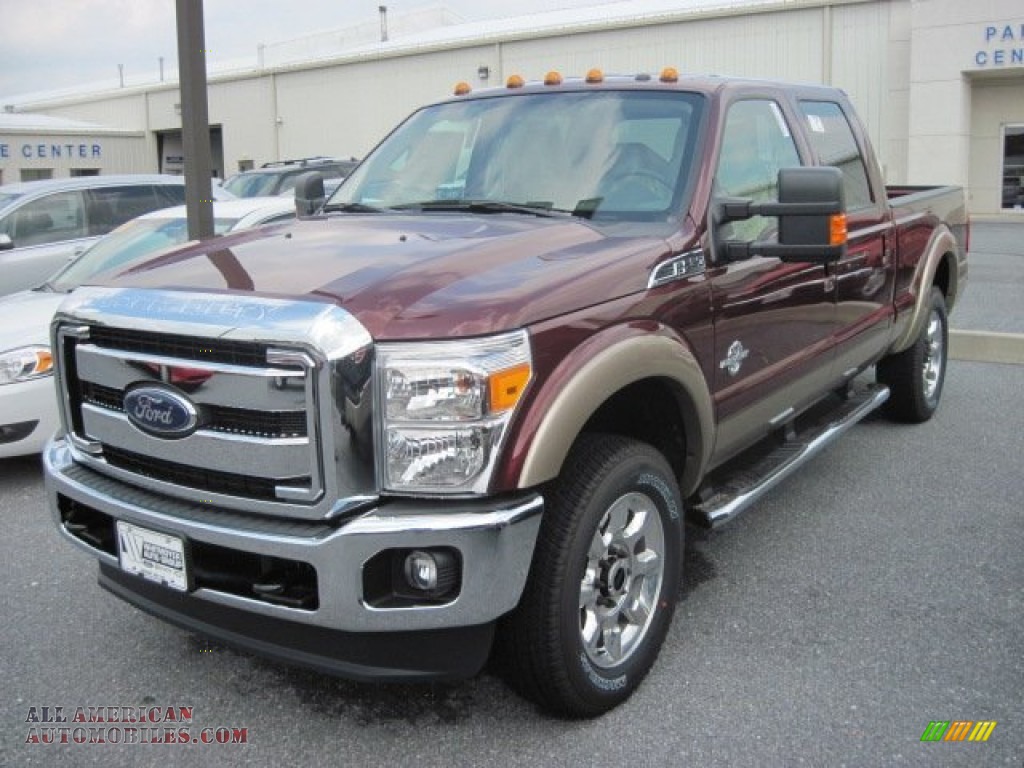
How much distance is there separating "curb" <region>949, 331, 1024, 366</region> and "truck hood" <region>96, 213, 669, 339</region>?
5.57m

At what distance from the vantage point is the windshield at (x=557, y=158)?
3578 mm

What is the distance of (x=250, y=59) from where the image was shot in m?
45.3

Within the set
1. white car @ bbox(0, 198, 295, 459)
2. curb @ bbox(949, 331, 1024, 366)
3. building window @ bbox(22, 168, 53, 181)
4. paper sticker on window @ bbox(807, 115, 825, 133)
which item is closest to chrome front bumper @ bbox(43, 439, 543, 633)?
white car @ bbox(0, 198, 295, 459)

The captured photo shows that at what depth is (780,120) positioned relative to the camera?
4301 mm

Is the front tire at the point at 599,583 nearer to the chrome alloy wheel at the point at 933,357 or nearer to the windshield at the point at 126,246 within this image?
the chrome alloy wheel at the point at 933,357

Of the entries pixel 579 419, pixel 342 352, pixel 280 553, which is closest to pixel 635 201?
Answer: pixel 579 419

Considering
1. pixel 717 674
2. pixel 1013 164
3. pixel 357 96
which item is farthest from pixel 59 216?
pixel 357 96

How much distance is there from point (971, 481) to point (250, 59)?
45.5 metres

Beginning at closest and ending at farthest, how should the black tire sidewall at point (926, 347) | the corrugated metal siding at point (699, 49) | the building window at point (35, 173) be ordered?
the black tire sidewall at point (926, 347)
the corrugated metal siding at point (699, 49)
the building window at point (35, 173)

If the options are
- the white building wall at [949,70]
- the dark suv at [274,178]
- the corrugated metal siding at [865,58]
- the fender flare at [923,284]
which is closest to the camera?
A: the fender flare at [923,284]

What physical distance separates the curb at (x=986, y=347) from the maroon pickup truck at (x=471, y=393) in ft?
14.4

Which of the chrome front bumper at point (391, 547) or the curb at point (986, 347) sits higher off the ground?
the chrome front bumper at point (391, 547)

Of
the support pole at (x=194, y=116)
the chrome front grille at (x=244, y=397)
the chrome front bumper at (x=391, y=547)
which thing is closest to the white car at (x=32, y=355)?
the support pole at (x=194, y=116)

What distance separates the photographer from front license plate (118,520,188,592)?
272 centimetres
